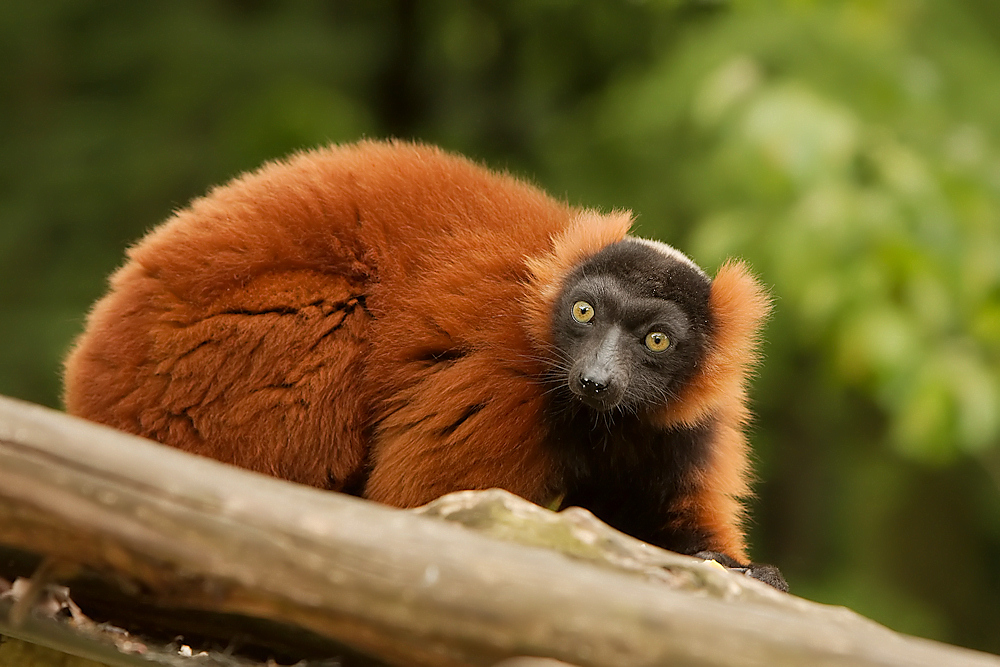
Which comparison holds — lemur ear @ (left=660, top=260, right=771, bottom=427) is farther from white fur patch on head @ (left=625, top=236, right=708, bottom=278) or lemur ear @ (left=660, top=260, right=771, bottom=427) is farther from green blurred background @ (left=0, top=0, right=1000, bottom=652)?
green blurred background @ (left=0, top=0, right=1000, bottom=652)

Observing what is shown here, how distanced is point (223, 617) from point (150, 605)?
203mm

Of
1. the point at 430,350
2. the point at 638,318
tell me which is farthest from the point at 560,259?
the point at 430,350

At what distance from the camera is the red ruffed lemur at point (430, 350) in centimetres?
393

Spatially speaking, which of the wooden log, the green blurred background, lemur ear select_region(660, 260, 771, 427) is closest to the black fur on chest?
lemur ear select_region(660, 260, 771, 427)

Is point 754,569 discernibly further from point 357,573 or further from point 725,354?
point 357,573

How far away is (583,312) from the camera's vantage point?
4211 millimetres

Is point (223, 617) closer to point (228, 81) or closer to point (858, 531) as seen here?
point (228, 81)

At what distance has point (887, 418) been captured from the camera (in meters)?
9.82

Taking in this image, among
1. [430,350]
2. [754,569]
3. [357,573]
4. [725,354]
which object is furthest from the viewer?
[725,354]

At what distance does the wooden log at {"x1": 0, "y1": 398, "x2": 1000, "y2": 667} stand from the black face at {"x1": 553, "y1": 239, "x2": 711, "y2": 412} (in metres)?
1.53

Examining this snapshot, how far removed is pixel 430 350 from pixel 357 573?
1.63 m

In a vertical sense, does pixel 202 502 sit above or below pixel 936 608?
below

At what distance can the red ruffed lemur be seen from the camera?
3926 mm

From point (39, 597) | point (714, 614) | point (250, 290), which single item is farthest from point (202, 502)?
point (250, 290)
